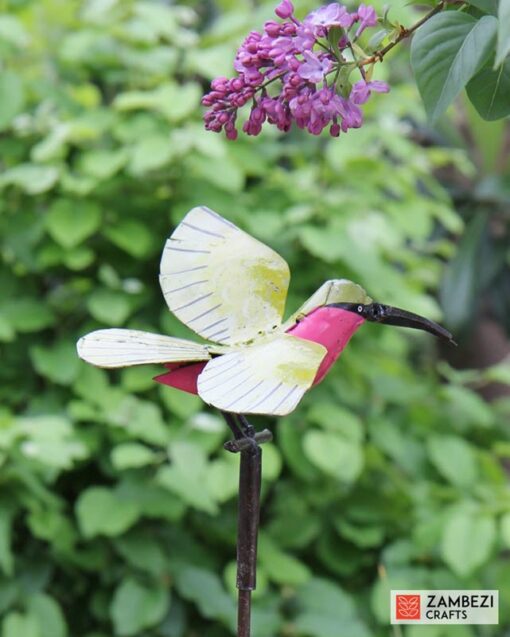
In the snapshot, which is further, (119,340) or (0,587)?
(0,587)

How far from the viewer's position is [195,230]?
1.80 feet

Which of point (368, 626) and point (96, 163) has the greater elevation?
point (96, 163)

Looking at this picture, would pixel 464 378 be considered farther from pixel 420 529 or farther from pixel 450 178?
pixel 450 178

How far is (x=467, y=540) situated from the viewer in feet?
5.14

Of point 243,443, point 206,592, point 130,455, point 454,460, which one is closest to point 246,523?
point 243,443

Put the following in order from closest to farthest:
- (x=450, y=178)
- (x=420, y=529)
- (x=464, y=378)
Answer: (x=420, y=529), (x=464, y=378), (x=450, y=178)

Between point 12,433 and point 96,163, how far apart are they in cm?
46

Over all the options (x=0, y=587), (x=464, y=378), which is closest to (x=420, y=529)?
(x=464, y=378)

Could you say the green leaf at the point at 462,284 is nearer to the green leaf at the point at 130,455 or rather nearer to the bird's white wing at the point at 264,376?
the green leaf at the point at 130,455

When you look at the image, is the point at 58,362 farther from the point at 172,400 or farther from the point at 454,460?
the point at 454,460

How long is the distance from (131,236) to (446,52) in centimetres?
118

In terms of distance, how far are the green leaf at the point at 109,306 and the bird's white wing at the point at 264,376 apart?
3.71ft

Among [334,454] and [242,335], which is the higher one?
[242,335]

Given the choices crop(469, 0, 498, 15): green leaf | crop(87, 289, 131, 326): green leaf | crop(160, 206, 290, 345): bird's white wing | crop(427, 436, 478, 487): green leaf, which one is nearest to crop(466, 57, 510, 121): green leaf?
crop(469, 0, 498, 15): green leaf
